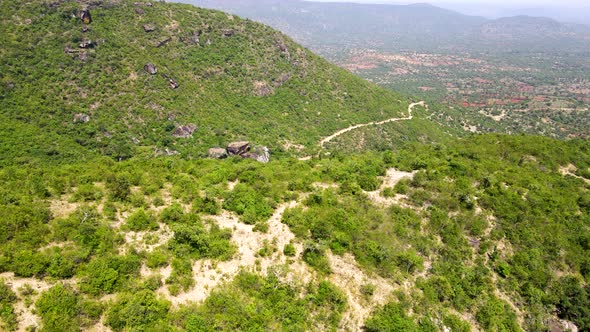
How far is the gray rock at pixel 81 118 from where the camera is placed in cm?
5441

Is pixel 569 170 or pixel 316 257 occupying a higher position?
pixel 569 170

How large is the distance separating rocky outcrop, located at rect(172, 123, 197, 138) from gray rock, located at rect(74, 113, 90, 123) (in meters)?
15.3

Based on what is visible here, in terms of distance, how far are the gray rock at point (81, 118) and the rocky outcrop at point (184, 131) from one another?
50.1 ft

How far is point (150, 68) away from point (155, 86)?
4.85 metres

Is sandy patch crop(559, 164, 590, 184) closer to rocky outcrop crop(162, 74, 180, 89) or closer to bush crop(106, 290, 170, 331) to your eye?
bush crop(106, 290, 170, 331)

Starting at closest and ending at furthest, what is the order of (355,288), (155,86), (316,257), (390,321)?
(390,321) < (355,288) < (316,257) < (155,86)

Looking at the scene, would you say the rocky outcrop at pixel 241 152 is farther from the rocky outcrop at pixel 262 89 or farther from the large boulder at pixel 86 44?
the large boulder at pixel 86 44

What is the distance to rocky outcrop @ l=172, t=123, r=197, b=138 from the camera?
6179 cm

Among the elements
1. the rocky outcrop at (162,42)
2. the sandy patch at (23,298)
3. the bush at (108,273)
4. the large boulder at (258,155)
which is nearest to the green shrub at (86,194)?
the bush at (108,273)

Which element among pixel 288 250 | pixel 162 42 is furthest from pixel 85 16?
pixel 288 250

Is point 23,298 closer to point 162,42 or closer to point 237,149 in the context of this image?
point 237,149

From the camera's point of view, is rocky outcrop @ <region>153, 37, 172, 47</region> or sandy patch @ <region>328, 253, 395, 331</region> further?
rocky outcrop @ <region>153, 37, 172, 47</region>

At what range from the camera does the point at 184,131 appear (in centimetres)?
6259

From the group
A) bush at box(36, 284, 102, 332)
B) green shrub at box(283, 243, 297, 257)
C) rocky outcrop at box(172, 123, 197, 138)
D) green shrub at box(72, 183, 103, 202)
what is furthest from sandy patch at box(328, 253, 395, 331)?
rocky outcrop at box(172, 123, 197, 138)
